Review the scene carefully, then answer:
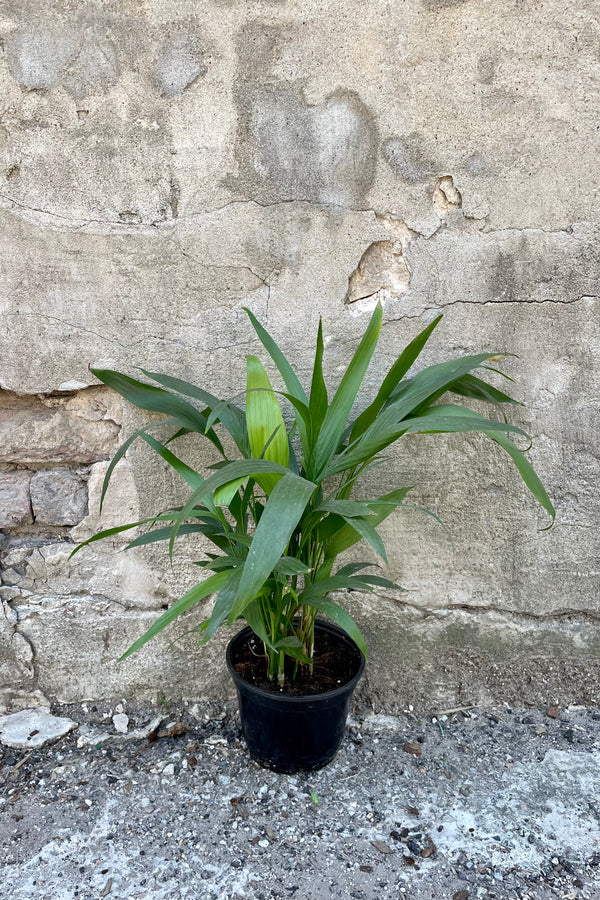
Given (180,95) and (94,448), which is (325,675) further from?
(180,95)

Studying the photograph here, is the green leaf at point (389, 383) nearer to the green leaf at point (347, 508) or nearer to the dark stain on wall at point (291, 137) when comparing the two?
the green leaf at point (347, 508)

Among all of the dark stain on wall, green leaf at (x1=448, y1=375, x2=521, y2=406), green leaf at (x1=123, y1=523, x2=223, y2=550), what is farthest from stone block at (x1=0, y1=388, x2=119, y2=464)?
green leaf at (x1=448, y1=375, x2=521, y2=406)

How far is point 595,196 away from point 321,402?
0.88 meters

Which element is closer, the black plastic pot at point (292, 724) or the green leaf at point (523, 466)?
the green leaf at point (523, 466)

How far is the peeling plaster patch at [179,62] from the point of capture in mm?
1539

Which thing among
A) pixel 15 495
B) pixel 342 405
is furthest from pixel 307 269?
pixel 15 495

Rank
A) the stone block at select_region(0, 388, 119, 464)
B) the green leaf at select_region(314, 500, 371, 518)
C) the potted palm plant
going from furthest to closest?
the stone block at select_region(0, 388, 119, 464), the potted palm plant, the green leaf at select_region(314, 500, 371, 518)

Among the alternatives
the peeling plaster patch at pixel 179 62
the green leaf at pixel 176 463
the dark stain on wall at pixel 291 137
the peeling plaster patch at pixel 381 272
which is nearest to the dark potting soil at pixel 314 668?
the green leaf at pixel 176 463

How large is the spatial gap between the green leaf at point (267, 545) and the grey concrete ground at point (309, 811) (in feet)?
2.12

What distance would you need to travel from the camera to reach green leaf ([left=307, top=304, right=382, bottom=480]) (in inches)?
56.6

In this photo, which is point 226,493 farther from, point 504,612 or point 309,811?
point 504,612

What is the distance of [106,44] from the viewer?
1537 millimetres

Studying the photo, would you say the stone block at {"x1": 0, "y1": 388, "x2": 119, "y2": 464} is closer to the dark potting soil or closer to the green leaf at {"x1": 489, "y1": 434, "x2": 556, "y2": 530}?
the dark potting soil

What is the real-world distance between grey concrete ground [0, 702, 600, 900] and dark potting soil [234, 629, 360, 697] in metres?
0.23
